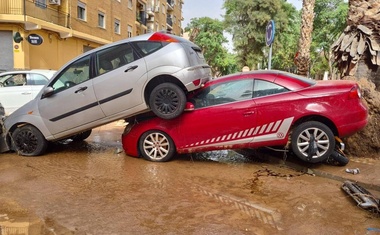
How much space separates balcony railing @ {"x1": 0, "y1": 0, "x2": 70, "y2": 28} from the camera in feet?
57.3

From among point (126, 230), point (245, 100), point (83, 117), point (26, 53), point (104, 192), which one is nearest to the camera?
point (126, 230)

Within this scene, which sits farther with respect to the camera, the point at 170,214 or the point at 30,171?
the point at 30,171

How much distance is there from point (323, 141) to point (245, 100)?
1363 millimetres

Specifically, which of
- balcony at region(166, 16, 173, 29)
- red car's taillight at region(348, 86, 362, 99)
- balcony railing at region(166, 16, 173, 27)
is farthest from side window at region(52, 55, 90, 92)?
balcony railing at region(166, 16, 173, 27)

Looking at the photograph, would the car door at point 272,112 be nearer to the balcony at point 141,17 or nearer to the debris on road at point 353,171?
the debris on road at point 353,171

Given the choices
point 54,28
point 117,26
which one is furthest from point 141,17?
point 54,28

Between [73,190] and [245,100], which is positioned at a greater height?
[245,100]

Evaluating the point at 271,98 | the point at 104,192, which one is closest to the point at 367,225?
the point at 271,98

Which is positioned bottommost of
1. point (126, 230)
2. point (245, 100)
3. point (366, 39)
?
point (126, 230)

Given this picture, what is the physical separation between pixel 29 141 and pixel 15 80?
5195 mm

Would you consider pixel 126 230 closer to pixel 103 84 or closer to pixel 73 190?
pixel 73 190

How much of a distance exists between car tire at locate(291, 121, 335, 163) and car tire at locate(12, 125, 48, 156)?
4.68m

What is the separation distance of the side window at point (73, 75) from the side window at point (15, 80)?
5.35 meters

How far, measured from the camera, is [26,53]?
59.1 feet
